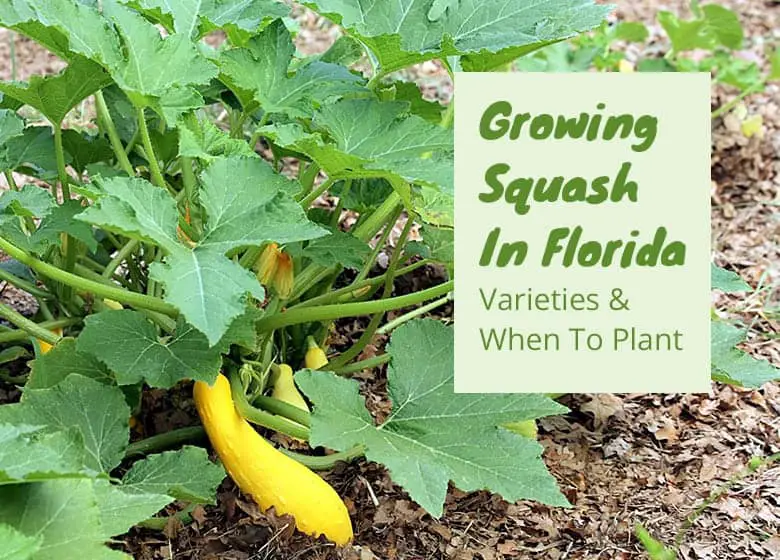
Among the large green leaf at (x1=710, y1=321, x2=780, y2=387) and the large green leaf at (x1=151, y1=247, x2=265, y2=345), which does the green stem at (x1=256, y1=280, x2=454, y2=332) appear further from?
the large green leaf at (x1=710, y1=321, x2=780, y2=387)

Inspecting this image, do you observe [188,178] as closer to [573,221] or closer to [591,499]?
[573,221]

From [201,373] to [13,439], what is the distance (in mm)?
348

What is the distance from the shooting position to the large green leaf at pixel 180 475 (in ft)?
4.71

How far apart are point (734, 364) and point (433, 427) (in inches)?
22.3

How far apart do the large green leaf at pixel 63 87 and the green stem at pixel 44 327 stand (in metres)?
0.37

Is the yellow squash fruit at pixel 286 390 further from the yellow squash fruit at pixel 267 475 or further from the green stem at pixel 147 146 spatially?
the green stem at pixel 147 146

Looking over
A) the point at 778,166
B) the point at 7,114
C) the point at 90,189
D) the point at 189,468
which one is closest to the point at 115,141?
the point at 7,114

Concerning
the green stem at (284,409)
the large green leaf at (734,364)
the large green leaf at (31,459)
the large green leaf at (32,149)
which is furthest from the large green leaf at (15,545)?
the large green leaf at (734,364)

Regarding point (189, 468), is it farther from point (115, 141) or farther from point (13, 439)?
point (115, 141)

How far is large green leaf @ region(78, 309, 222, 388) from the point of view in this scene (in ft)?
4.85

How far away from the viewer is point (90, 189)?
129 centimetres

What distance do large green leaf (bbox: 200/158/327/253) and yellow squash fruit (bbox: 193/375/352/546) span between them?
34 centimetres

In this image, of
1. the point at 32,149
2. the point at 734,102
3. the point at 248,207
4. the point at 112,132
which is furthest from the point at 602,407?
the point at 734,102

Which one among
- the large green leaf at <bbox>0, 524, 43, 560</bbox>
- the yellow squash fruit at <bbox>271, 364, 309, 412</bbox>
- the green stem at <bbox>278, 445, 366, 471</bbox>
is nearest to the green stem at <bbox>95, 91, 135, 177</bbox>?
the yellow squash fruit at <bbox>271, 364, 309, 412</bbox>
